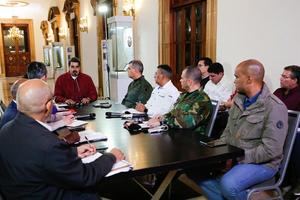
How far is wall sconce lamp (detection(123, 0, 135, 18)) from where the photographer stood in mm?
6824

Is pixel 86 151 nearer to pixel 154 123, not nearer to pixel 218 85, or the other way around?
pixel 154 123

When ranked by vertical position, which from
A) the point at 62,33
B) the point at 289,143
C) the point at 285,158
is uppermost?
the point at 62,33

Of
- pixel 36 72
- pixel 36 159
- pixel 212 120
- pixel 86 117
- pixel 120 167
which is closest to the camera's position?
pixel 36 159

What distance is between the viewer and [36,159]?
4.61ft

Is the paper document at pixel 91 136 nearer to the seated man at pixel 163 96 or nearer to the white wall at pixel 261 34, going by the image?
the seated man at pixel 163 96

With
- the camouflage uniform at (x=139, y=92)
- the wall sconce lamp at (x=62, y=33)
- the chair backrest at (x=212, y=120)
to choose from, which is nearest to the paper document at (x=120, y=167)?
the chair backrest at (x=212, y=120)

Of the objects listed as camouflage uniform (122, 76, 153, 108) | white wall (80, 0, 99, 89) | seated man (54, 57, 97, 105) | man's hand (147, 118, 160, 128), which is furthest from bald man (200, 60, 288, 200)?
white wall (80, 0, 99, 89)

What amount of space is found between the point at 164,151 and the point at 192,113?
65 centimetres

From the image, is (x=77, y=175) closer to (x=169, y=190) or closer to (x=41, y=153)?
(x=41, y=153)

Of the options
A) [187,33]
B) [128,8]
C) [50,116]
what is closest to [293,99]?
[50,116]

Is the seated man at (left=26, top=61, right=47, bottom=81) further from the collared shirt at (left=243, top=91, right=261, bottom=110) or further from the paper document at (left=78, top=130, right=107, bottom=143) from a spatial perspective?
the collared shirt at (left=243, top=91, right=261, bottom=110)

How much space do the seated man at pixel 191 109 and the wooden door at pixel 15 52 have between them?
48.9 feet

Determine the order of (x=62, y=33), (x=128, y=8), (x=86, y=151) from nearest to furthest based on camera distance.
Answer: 1. (x=86, y=151)
2. (x=128, y=8)
3. (x=62, y=33)

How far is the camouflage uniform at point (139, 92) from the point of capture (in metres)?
4.13
